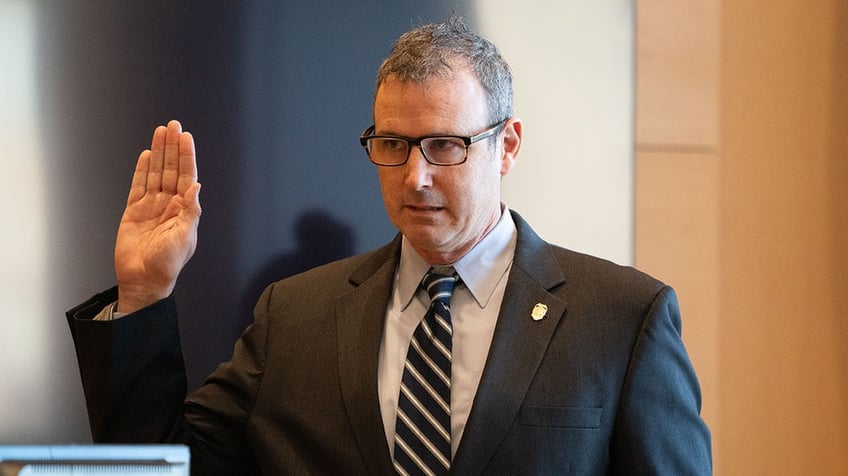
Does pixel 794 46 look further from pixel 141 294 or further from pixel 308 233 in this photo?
pixel 141 294

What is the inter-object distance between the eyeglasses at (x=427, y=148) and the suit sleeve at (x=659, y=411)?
447 mm

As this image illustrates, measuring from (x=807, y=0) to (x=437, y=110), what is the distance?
1486 millimetres

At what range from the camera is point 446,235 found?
196cm

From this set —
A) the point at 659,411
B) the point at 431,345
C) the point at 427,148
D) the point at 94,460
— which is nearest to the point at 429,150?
the point at 427,148

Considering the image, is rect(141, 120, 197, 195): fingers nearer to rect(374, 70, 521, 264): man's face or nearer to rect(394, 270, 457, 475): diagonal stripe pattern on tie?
rect(374, 70, 521, 264): man's face

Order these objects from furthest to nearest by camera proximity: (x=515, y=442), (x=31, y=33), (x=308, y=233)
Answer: (x=308, y=233) < (x=31, y=33) < (x=515, y=442)

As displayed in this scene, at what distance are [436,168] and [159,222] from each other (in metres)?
0.53

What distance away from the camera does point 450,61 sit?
77.3 inches

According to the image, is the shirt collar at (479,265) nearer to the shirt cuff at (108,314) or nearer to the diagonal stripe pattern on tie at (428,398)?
the diagonal stripe pattern on tie at (428,398)

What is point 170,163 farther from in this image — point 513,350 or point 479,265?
point 513,350

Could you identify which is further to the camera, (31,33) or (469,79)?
(31,33)

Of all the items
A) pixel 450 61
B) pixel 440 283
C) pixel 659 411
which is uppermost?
pixel 450 61

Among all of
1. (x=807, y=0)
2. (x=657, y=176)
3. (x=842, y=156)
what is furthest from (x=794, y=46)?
(x=657, y=176)

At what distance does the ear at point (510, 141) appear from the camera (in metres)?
2.05
